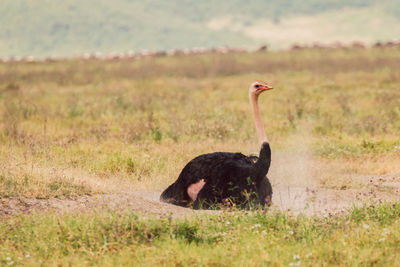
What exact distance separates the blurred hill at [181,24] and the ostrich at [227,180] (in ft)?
337

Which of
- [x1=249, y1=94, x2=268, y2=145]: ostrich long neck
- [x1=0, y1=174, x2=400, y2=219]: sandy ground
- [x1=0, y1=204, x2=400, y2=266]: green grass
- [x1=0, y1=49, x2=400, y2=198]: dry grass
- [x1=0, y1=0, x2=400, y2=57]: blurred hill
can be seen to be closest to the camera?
[x1=0, y1=204, x2=400, y2=266]: green grass

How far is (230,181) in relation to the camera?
757 cm

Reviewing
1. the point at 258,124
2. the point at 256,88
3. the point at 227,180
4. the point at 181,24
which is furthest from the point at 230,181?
the point at 181,24

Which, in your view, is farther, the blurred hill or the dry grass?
the blurred hill

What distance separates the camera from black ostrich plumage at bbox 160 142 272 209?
7492 mm

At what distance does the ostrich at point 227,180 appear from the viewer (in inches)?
295

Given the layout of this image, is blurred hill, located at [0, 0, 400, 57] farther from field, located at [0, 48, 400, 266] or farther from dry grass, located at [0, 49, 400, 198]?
field, located at [0, 48, 400, 266]

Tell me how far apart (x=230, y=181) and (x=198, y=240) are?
1637 mm

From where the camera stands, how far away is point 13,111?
17406 mm

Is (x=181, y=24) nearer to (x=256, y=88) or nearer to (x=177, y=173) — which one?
(x=177, y=173)

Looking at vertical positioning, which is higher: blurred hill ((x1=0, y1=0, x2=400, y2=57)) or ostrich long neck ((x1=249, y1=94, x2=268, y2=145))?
ostrich long neck ((x1=249, y1=94, x2=268, y2=145))

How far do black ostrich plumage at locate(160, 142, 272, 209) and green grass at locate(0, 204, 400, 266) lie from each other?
984 millimetres

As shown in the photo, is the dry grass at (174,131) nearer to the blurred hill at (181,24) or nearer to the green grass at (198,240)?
the green grass at (198,240)

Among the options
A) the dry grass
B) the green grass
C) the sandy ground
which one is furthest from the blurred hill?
the green grass
